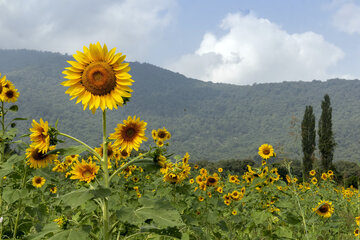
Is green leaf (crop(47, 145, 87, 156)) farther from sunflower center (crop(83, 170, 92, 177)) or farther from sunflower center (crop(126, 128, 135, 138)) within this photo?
sunflower center (crop(83, 170, 92, 177))

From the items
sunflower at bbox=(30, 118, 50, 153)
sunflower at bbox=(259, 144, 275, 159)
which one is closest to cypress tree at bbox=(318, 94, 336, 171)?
sunflower at bbox=(259, 144, 275, 159)

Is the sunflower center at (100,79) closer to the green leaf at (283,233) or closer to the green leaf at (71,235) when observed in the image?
the green leaf at (71,235)

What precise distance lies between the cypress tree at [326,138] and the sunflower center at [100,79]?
27.6m

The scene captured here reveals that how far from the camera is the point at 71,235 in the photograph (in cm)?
199

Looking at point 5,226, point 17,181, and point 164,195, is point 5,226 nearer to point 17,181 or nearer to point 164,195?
point 17,181

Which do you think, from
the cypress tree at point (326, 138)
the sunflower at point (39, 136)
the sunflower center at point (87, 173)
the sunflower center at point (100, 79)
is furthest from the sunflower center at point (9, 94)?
the cypress tree at point (326, 138)

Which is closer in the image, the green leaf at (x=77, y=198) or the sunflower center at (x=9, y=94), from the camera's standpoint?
the green leaf at (x=77, y=198)

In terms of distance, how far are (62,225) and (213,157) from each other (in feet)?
515

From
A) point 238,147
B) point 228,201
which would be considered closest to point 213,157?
point 238,147

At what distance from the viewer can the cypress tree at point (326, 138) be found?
29.1 m

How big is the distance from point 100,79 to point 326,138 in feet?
114

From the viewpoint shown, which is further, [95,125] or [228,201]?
[95,125]

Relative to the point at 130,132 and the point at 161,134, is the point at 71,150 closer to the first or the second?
the point at 130,132

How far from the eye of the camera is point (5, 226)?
12.3 feet
